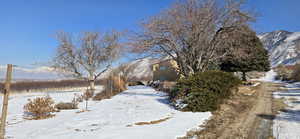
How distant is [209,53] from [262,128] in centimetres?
625

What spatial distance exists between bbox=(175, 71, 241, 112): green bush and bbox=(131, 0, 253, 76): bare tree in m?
2.05

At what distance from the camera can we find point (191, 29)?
34.7 ft

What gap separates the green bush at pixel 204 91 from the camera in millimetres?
8172

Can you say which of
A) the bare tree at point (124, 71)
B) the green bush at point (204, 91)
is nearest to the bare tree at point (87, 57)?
the bare tree at point (124, 71)

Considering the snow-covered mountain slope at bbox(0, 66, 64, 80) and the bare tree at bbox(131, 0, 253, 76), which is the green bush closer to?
the bare tree at bbox(131, 0, 253, 76)

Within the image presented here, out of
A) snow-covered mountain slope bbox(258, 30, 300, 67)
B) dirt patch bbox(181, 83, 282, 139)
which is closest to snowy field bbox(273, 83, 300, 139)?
dirt patch bbox(181, 83, 282, 139)

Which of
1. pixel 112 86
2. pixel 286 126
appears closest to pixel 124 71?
pixel 112 86

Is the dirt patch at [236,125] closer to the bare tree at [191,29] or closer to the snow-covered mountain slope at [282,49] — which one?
the bare tree at [191,29]

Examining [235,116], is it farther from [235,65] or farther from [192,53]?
[235,65]

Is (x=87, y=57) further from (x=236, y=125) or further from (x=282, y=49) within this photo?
(x=282, y=49)

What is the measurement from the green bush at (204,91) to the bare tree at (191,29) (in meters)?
2.05

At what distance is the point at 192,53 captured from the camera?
35.2 ft

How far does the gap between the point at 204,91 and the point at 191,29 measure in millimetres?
4074

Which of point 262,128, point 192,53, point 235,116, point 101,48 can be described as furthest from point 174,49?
point 101,48
